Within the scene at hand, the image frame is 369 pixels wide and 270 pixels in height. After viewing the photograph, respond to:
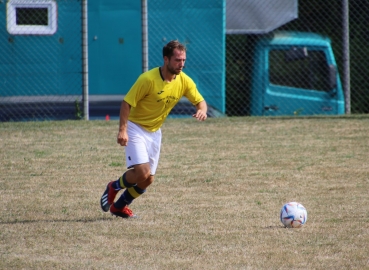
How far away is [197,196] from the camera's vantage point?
7402 millimetres

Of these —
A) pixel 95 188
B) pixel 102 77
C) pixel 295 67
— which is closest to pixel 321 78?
pixel 295 67

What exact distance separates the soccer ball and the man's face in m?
1.55

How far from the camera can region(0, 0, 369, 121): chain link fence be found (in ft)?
40.4

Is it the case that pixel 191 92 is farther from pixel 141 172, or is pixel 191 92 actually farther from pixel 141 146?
pixel 141 172

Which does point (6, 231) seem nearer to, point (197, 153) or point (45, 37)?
point (197, 153)

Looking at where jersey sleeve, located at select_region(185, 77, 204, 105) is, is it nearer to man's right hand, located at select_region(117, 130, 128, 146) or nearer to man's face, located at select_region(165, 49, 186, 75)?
man's face, located at select_region(165, 49, 186, 75)

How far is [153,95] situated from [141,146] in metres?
0.48

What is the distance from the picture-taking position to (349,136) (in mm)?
10742

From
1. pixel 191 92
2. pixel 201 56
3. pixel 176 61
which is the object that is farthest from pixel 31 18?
pixel 176 61

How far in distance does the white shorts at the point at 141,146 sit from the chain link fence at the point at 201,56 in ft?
18.1

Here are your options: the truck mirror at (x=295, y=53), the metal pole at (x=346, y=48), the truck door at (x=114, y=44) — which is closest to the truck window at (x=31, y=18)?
the truck door at (x=114, y=44)

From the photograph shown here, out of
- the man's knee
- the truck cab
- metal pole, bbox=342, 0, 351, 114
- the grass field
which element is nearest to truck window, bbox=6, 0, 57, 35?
the grass field

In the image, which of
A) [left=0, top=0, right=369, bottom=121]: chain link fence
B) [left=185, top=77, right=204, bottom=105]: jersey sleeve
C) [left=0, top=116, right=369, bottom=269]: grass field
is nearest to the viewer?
[left=0, top=116, right=369, bottom=269]: grass field

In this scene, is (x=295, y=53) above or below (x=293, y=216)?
above
